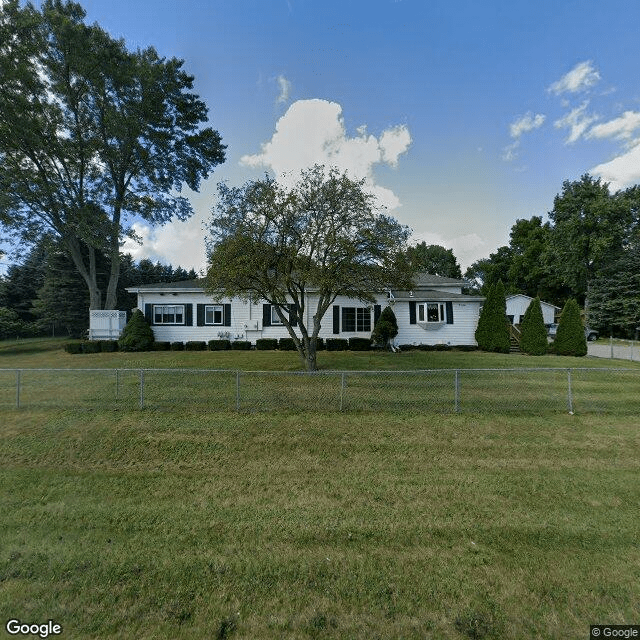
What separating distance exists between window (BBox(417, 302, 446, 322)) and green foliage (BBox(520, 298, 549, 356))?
14.5ft

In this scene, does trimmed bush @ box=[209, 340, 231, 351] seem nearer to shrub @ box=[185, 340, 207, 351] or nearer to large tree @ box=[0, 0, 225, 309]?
shrub @ box=[185, 340, 207, 351]

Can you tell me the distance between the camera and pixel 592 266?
109ft

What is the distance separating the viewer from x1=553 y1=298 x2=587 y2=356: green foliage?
57.1ft

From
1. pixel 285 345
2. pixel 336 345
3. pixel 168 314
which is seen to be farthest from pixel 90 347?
pixel 336 345

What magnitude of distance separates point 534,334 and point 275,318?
577 inches

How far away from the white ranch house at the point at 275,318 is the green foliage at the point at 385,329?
94cm

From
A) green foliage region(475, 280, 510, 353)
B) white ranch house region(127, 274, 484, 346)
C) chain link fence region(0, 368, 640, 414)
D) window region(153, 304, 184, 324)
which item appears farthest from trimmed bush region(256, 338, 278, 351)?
green foliage region(475, 280, 510, 353)

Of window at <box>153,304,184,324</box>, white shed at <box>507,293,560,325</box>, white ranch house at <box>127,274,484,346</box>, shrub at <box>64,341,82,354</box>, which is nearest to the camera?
shrub at <box>64,341,82,354</box>

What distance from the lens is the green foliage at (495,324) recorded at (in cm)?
1817

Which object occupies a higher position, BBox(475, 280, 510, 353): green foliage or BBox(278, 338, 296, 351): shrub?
BBox(475, 280, 510, 353): green foliage

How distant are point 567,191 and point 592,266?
863 centimetres

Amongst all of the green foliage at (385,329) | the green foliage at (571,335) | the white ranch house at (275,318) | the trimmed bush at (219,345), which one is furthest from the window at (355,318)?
the green foliage at (571,335)

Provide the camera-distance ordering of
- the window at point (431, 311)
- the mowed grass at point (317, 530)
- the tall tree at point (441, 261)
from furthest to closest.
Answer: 1. the tall tree at point (441, 261)
2. the window at point (431, 311)
3. the mowed grass at point (317, 530)

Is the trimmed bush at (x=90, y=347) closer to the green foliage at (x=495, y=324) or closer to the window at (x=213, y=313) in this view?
the window at (x=213, y=313)
